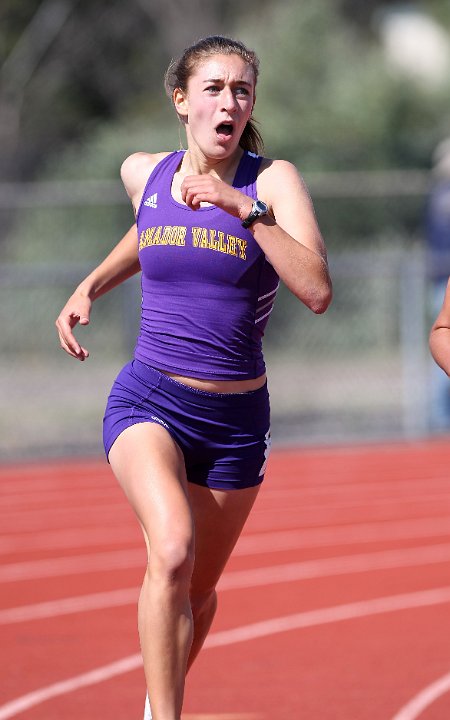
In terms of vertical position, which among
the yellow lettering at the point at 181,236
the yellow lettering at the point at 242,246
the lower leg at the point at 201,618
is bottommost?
the lower leg at the point at 201,618

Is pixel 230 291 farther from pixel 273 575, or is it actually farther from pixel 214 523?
pixel 273 575

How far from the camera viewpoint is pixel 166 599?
151 inches

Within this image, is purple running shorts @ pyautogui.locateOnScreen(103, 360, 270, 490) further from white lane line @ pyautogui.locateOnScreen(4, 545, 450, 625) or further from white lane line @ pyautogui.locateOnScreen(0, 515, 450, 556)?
white lane line @ pyautogui.locateOnScreen(0, 515, 450, 556)

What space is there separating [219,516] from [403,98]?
84.3 ft

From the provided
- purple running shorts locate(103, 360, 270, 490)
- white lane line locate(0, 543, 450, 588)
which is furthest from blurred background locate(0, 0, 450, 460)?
purple running shorts locate(103, 360, 270, 490)

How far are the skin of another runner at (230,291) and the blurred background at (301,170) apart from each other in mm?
8925

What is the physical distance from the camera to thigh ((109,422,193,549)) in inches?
153

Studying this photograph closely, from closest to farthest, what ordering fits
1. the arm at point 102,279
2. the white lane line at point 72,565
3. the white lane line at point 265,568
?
the arm at point 102,279
the white lane line at point 265,568
the white lane line at point 72,565

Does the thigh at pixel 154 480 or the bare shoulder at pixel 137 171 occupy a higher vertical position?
the bare shoulder at pixel 137 171

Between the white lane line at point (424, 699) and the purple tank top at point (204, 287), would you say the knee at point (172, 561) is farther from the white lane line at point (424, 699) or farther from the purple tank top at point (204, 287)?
the white lane line at point (424, 699)

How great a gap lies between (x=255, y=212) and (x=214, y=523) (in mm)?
1025

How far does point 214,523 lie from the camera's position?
4312 millimetres

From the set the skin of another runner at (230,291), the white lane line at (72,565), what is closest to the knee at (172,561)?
the skin of another runner at (230,291)

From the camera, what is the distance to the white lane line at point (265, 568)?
7.82m
